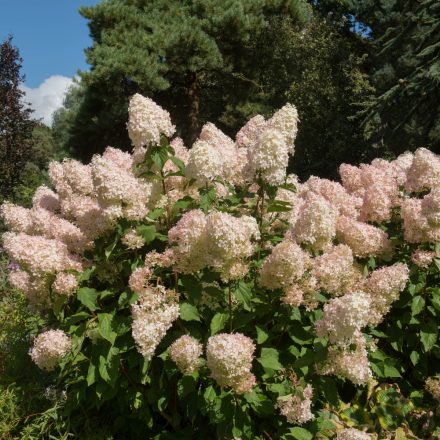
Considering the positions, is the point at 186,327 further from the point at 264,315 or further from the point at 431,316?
the point at 431,316

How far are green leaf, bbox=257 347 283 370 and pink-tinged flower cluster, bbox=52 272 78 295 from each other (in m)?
1.04

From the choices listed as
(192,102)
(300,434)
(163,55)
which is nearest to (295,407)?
(300,434)

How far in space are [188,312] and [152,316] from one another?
0.23 metres

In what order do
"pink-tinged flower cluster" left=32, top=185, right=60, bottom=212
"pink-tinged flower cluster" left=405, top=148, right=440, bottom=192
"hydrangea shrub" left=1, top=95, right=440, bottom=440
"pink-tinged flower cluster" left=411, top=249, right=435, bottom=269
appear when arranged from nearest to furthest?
1. "hydrangea shrub" left=1, top=95, right=440, bottom=440
2. "pink-tinged flower cluster" left=411, top=249, right=435, bottom=269
3. "pink-tinged flower cluster" left=405, top=148, right=440, bottom=192
4. "pink-tinged flower cluster" left=32, top=185, right=60, bottom=212

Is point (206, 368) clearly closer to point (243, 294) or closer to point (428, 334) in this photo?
point (243, 294)

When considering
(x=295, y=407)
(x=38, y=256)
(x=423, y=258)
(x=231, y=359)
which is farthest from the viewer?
(x=423, y=258)

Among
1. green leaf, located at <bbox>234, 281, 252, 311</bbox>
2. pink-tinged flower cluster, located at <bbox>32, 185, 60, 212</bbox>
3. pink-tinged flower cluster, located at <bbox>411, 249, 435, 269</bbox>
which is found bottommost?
pink-tinged flower cluster, located at <bbox>32, 185, 60, 212</bbox>

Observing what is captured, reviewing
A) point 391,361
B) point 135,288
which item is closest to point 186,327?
point 135,288

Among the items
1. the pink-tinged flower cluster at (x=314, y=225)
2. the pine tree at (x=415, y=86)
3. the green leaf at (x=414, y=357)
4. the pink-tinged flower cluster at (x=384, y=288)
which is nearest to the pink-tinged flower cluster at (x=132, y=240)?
the pink-tinged flower cluster at (x=314, y=225)

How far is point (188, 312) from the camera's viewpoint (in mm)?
2578

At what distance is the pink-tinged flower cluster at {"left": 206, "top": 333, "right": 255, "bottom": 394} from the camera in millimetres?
2219

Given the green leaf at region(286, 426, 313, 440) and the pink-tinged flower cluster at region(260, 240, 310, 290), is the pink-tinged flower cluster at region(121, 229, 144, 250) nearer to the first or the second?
the pink-tinged flower cluster at region(260, 240, 310, 290)

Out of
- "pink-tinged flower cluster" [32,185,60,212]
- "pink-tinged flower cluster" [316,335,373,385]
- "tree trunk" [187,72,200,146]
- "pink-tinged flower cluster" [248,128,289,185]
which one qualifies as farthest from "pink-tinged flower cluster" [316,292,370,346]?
"tree trunk" [187,72,200,146]

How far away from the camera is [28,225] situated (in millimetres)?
3611
